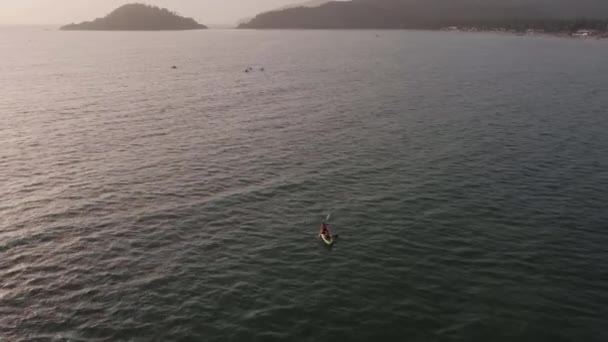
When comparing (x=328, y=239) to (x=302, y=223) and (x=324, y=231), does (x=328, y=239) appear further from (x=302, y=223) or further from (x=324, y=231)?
(x=302, y=223)

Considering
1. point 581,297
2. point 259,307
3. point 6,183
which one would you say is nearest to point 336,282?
point 259,307

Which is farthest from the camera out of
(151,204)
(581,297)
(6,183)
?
(6,183)

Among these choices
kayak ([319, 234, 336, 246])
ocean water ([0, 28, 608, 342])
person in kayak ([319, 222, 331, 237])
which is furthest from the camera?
person in kayak ([319, 222, 331, 237])

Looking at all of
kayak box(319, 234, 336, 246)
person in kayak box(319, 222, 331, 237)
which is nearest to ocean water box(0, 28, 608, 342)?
kayak box(319, 234, 336, 246)

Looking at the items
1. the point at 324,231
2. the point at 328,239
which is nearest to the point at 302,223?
the point at 324,231

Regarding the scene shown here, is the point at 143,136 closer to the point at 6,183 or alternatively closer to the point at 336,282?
the point at 6,183

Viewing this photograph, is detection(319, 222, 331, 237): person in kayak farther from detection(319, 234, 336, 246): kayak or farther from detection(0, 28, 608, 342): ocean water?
detection(0, 28, 608, 342): ocean water

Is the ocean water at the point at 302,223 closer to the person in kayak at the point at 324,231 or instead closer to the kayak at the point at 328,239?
the kayak at the point at 328,239

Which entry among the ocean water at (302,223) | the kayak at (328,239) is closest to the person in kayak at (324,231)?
the kayak at (328,239)
